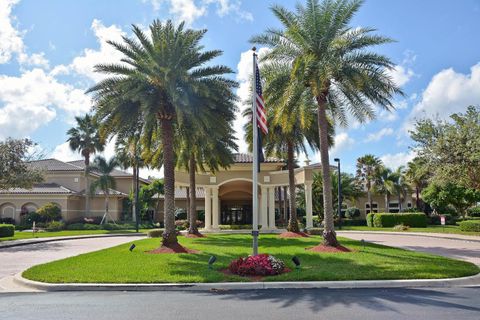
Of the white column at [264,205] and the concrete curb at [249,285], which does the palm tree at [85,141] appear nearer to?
the white column at [264,205]

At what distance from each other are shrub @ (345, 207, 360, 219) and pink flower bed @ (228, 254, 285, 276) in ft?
146

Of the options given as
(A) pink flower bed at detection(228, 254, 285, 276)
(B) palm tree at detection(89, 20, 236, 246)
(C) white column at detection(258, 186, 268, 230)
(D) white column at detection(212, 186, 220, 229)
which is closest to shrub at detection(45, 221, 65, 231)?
(D) white column at detection(212, 186, 220, 229)

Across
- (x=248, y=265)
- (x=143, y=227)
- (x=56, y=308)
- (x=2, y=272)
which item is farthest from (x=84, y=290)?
(x=143, y=227)

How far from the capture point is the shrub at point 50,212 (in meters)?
46.3

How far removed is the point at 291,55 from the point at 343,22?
8.70 ft

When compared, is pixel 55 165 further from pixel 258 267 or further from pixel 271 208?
pixel 258 267

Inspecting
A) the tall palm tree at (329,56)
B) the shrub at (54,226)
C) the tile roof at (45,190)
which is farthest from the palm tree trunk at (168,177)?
the tile roof at (45,190)

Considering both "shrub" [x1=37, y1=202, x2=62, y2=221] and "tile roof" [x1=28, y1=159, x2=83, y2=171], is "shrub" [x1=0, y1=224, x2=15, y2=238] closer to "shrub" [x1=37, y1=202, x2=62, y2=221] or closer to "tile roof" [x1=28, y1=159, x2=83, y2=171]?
"shrub" [x1=37, y1=202, x2=62, y2=221]

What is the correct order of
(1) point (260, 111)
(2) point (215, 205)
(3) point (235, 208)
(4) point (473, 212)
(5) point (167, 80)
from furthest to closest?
(4) point (473, 212), (3) point (235, 208), (2) point (215, 205), (5) point (167, 80), (1) point (260, 111)

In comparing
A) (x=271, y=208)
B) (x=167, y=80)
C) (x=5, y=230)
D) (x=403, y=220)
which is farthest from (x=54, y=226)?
(x=403, y=220)

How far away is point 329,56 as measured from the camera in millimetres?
17875

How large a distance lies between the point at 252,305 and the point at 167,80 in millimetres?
11274

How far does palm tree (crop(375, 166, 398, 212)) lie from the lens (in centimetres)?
5238

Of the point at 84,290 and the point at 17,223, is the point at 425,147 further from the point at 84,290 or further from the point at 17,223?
the point at 17,223
